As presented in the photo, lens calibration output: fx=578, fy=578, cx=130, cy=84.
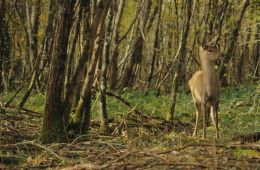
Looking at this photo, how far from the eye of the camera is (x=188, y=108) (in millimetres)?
17344

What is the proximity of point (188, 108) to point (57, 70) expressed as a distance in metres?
8.80

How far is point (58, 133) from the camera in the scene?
30.8 feet

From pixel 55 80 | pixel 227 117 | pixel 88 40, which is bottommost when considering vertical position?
pixel 227 117

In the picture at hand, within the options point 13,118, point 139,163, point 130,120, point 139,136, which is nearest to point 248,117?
point 130,120

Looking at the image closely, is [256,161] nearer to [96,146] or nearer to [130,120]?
[96,146]

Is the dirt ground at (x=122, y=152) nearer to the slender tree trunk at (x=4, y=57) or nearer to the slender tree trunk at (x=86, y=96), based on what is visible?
the slender tree trunk at (x=86, y=96)

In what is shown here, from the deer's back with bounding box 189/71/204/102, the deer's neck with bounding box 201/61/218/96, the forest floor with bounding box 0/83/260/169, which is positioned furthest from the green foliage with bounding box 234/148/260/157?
the deer's back with bounding box 189/71/204/102

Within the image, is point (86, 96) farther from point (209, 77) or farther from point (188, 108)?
point (188, 108)

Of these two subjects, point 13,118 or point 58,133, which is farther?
point 13,118

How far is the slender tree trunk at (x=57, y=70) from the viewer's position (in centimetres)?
905

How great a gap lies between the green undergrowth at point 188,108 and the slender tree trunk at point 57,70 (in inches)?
107

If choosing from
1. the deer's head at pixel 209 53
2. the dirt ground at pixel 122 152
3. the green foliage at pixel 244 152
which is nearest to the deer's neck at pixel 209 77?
the deer's head at pixel 209 53

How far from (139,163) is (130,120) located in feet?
17.9

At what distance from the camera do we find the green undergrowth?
1293 cm
